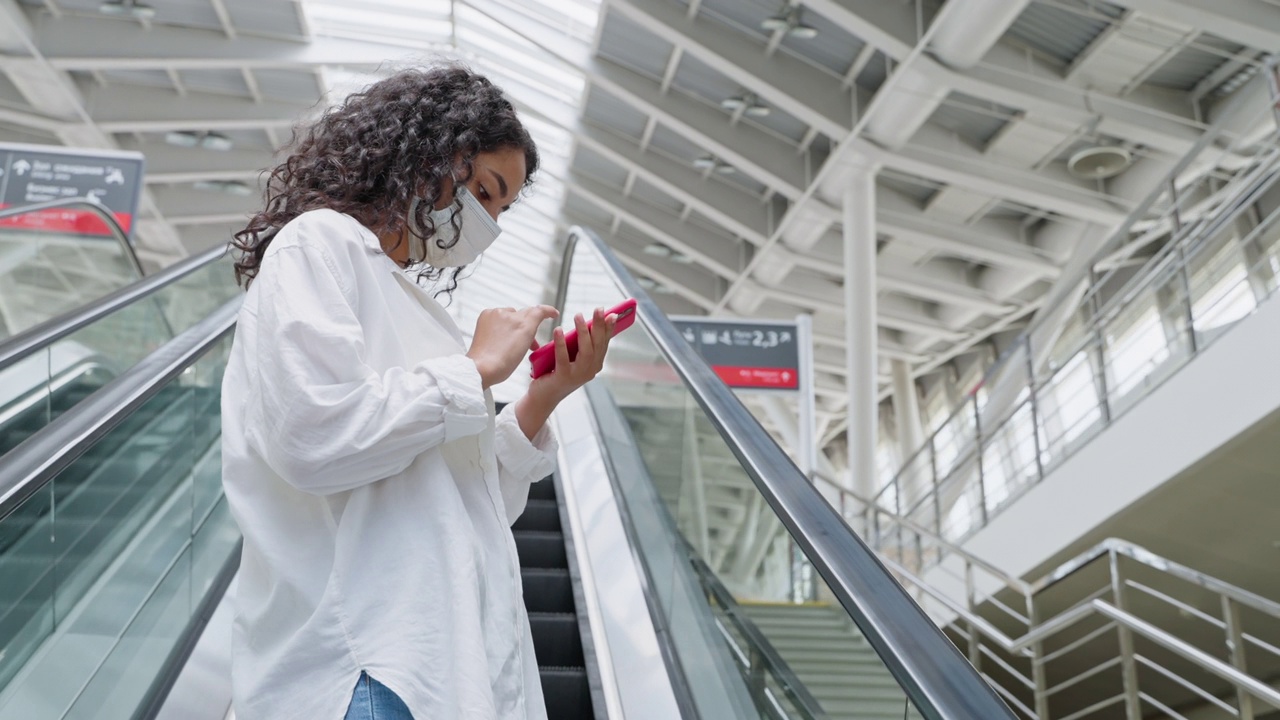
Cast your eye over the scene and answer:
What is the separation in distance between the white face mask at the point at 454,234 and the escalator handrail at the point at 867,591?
2.13 ft

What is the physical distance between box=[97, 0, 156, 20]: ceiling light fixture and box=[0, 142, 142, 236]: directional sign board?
11.3 feet

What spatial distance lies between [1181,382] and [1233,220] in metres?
0.93

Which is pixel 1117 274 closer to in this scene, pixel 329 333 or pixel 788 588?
pixel 788 588

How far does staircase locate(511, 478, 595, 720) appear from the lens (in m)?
3.17

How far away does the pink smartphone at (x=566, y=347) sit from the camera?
66.5 inches

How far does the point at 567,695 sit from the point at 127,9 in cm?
1435

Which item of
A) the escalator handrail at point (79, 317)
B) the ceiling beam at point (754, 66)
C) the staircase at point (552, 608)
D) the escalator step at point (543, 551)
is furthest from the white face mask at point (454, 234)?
the ceiling beam at point (754, 66)

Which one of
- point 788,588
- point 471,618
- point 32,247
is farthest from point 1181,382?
point 32,247

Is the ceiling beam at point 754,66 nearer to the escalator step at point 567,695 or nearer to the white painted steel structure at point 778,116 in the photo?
the white painted steel structure at point 778,116

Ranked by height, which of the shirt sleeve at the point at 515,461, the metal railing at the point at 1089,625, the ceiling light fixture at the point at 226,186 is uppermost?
the ceiling light fixture at the point at 226,186

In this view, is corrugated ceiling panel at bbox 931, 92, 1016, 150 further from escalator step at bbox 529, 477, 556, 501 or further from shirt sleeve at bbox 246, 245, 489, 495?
shirt sleeve at bbox 246, 245, 489, 495

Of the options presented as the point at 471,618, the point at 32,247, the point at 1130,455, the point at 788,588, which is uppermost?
the point at 32,247

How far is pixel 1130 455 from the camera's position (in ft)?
22.6

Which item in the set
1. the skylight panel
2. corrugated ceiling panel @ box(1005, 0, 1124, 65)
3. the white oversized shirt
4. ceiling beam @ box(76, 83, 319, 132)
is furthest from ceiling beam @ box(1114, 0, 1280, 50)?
ceiling beam @ box(76, 83, 319, 132)
